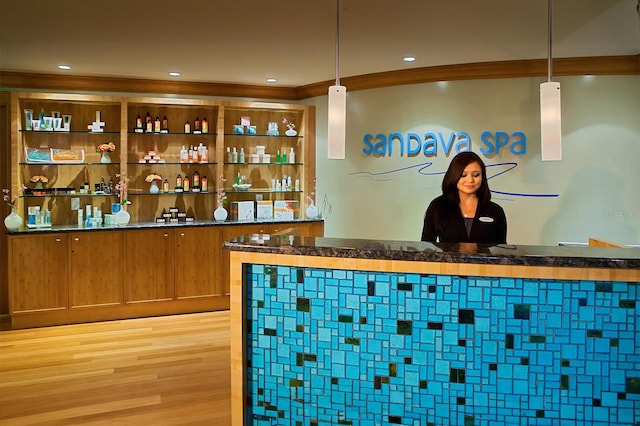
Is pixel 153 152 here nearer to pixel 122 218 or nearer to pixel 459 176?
pixel 122 218

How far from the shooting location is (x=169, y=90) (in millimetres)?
6520

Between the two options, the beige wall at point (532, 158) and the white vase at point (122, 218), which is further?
the white vase at point (122, 218)

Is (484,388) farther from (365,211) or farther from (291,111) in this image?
(291,111)

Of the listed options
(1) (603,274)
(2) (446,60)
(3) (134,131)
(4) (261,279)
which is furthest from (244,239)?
(3) (134,131)

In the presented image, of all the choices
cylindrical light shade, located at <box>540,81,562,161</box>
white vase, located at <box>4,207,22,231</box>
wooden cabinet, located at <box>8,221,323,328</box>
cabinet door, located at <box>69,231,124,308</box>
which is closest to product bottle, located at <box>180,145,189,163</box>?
wooden cabinet, located at <box>8,221,323,328</box>

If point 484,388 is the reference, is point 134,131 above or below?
above

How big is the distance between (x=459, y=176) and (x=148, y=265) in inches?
149

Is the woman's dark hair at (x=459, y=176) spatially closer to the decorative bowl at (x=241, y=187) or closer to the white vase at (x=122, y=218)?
the decorative bowl at (x=241, y=187)

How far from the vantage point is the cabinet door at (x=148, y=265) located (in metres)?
5.95

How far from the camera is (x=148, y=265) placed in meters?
6.03

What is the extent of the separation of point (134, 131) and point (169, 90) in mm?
616

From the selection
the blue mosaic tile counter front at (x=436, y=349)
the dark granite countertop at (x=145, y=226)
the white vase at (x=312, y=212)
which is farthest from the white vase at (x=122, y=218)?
the blue mosaic tile counter front at (x=436, y=349)

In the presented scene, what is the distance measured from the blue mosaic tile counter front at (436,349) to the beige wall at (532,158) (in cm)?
319

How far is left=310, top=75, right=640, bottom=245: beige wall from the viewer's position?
17.2ft
